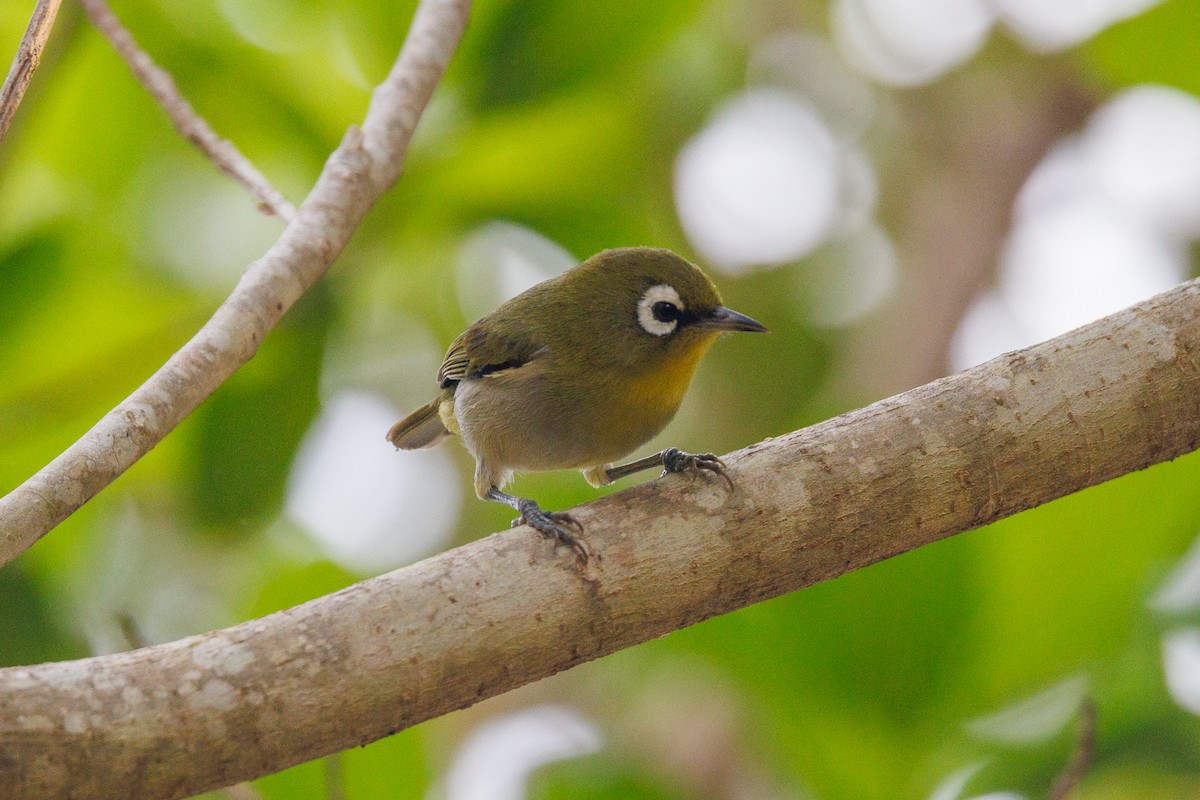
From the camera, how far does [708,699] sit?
4.73 m

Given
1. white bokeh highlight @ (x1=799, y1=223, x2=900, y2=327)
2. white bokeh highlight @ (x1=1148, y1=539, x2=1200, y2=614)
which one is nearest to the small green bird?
white bokeh highlight @ (x1=1148, y1=539, x2=1200, y2=614)

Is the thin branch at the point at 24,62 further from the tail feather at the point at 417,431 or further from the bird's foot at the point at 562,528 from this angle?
the tail feather at the point at 417,431

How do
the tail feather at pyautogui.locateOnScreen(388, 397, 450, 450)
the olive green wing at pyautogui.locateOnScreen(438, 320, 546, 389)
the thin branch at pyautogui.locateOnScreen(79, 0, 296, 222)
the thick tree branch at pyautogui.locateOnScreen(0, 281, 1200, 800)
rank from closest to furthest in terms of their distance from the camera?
1. the thick tree branch at pyautogui.locateOnScreen(0, 281, 1200, 800)
2. the thin branch at pyautogui.locateOnScreen(79, 0, 296, 222)
3. the olive green wing at pyautogui.locateOnScreen(438, 320, 546, 389)
4. the tail feather at pyautogui.locateOnScreen(388, 397, 450, 450)

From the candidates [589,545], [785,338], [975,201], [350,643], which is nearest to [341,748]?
[350,643]

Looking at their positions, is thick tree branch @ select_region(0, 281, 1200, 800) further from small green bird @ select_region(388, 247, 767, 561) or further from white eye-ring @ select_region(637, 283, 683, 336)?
white eye-ring @ select_region(637, 283, 683, 336)

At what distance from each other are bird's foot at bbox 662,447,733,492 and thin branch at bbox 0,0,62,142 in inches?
60.4

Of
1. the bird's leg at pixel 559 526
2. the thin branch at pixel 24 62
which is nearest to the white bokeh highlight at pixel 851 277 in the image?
the bird's leg at pixel 559 526

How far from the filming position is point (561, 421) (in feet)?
11.4

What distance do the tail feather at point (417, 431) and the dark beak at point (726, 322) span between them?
1300 mm

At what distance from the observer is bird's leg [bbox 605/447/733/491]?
2574 millimetres

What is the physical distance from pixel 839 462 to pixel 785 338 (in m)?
2.47

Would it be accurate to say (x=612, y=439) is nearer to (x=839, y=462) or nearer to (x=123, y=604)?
(x=839, y=462)

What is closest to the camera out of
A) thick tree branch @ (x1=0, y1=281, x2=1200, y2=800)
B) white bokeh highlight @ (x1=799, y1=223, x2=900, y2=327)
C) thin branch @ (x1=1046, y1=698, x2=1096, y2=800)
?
thick tree branch @ (x1=0, y1=281, x2=1200, y2=800)

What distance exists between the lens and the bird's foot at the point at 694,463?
254 centimetres
